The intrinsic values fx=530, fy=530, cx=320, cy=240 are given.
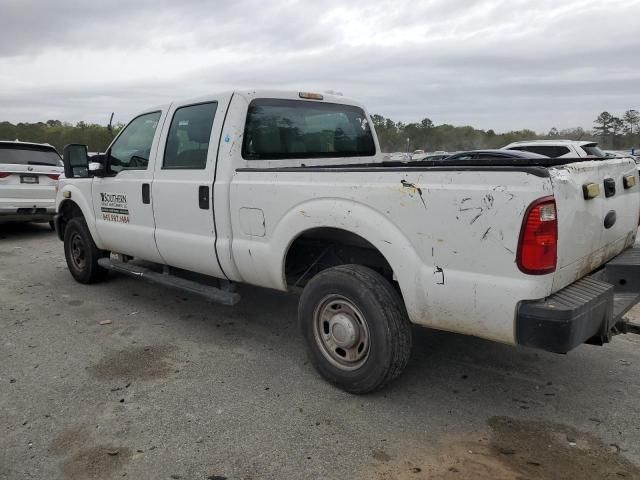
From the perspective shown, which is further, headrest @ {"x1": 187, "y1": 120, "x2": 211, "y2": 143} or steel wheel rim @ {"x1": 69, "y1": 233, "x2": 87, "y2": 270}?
steel wheel rim @ {"x1": 69, "y1": 233, "x2": 87, "y2": 270}

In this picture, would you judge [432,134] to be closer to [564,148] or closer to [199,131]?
[564,148]

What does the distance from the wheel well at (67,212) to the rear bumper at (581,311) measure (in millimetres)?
5187

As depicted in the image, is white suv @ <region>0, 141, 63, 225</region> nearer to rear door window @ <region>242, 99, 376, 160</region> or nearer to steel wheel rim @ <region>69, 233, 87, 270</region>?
steel wheel rim @ <region>69, 233, 87, 270</region>

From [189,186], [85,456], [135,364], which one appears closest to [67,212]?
[189,186]

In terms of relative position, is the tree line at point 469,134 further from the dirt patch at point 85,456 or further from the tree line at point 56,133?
the dirt patch at point 85,456

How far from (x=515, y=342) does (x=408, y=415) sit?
0.87m

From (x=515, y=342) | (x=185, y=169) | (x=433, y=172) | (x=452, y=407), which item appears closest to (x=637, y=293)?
(x=515, y=342)

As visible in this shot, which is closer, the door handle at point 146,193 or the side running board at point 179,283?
the side running board at point 179,283

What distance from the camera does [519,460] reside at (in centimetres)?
275

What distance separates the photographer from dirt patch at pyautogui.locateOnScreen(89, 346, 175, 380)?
3818 mm

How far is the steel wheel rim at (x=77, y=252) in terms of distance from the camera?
20.2 feet

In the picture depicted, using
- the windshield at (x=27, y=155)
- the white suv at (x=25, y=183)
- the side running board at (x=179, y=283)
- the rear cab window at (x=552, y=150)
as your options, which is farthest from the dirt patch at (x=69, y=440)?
the rear cab window at (x=552, y=150)

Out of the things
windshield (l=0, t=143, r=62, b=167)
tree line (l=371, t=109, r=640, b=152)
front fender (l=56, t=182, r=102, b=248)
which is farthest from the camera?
tree line (l=371, t=109, r=640, b=152)

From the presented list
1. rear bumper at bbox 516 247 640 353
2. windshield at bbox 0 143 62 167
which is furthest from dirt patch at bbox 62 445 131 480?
windshield at bbox 0 143 62 167
